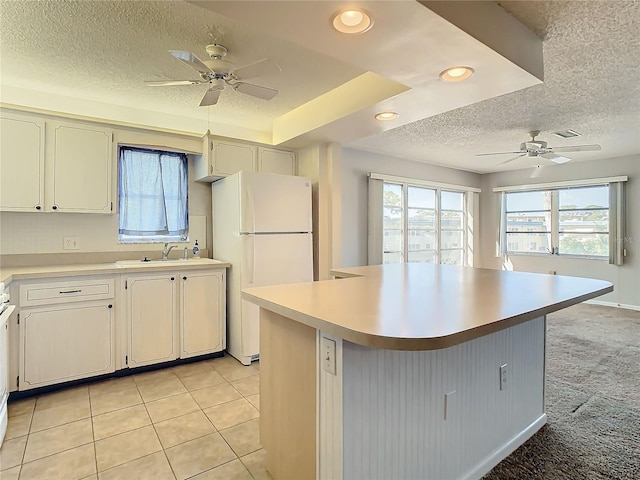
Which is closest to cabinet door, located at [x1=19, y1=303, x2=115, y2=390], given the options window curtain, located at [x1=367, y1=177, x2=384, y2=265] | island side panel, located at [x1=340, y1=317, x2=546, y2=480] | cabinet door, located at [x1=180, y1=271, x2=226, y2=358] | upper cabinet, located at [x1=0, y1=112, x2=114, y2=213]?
cabinet door, located at [x1=180, y1=271, x2=226, y2=358]

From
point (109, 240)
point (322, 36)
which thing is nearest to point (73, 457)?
point (109, 240)

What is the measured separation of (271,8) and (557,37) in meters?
1.75

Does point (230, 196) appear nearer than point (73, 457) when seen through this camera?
No

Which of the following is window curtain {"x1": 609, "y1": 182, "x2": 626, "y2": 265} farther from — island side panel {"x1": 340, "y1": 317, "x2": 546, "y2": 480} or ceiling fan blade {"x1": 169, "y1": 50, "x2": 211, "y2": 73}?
ceiling fan blade {"x1": 169, "y1": 50, "x2": 211, "y2": 73}

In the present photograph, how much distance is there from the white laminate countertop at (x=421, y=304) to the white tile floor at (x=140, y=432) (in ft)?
3.23

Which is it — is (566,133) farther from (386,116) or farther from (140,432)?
(140,432)

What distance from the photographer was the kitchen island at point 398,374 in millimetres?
1260

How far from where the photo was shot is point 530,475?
1.77m

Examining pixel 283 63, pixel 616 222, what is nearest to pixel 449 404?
pixel 283 63

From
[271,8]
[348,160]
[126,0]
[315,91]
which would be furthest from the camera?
[348,160]

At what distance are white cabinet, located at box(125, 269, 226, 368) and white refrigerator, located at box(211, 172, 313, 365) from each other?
0.18 metres

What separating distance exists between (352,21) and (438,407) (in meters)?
1.79

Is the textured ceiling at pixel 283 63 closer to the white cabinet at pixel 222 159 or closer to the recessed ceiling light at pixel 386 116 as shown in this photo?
the recessed ceiling light at pixel 386 116

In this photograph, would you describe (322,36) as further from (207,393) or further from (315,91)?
(207,393)
